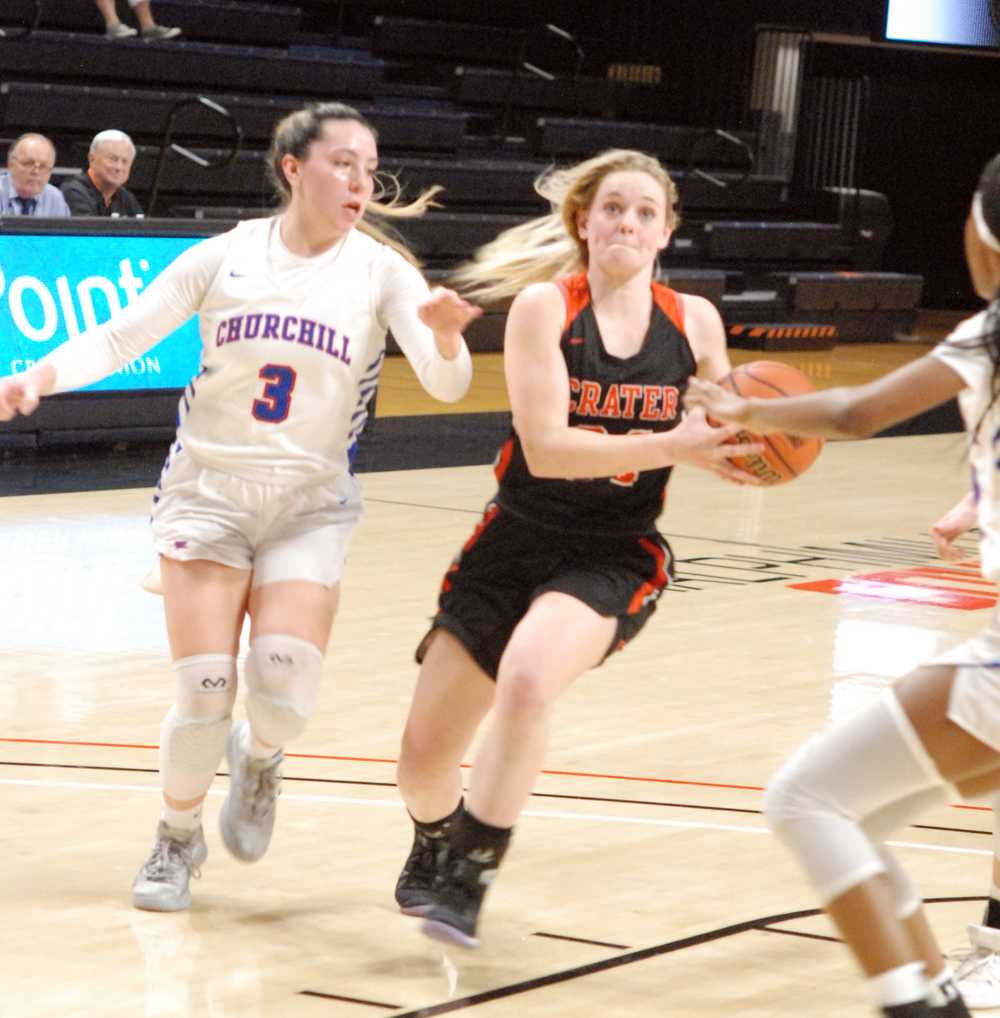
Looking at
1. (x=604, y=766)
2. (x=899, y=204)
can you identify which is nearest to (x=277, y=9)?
(x=899, y=204)

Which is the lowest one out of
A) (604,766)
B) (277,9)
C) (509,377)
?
(604,766)

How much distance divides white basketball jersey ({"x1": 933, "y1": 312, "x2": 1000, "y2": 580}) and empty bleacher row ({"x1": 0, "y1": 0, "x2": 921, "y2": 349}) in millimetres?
11425

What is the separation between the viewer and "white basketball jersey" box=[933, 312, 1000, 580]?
295 cm

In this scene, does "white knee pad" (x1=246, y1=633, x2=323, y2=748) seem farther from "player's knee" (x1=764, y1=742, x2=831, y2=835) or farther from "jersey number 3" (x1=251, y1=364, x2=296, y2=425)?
"player's knee" (x1=764, y1=742, x2=831, y2=835)

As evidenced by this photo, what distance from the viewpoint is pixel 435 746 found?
409 centimetres

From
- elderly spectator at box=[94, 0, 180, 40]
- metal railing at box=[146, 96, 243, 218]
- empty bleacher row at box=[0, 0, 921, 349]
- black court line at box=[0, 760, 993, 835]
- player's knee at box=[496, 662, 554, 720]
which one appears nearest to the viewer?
player's knee at box=[496, 662, 554, 720]

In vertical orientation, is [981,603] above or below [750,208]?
below

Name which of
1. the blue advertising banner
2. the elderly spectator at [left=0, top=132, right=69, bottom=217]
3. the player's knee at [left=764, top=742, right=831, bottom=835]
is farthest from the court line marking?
the elderly spectator at [left=0, top=132, right=69, bottom=217]

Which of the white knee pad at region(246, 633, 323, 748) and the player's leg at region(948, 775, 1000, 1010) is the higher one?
the white knee pad at region(246, 633, 323, 748)

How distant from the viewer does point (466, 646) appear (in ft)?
13.4

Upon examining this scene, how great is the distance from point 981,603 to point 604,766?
314cm

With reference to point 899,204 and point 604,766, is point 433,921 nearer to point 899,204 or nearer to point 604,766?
point 604,766

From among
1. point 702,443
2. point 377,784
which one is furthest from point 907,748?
point 377,784

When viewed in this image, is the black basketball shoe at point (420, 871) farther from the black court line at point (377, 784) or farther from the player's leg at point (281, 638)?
the black court line at point (377, 784)
